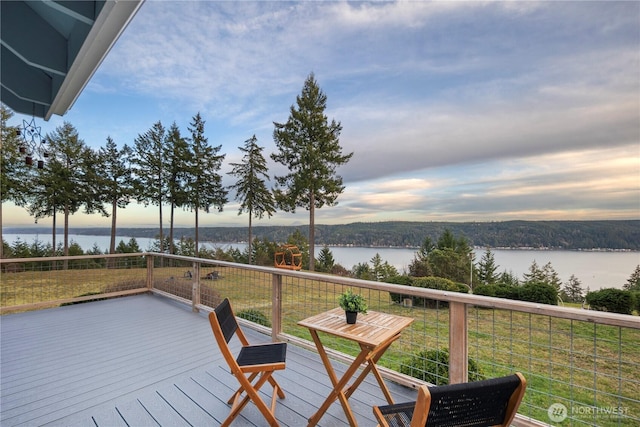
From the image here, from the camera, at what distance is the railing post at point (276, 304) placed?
12.2 ft

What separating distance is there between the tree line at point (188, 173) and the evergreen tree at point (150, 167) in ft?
0.17

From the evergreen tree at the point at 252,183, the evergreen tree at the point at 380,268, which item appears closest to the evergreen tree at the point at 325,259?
the evergreen tree at the point at 380,268

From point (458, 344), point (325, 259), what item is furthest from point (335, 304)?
point (325, 259)

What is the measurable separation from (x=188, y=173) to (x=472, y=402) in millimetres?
19903

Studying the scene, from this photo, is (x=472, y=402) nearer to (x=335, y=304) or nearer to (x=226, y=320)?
(x=226, y=320)

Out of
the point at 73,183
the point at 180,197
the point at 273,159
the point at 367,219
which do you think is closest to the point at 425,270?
the point at 367,219

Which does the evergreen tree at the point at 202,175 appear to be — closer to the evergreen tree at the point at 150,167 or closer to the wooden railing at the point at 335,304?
the evergreen tree at the point at 150,167

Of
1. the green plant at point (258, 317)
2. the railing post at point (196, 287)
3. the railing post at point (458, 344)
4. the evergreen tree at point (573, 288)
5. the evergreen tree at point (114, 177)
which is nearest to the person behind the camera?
the railing post at point (458, 344)

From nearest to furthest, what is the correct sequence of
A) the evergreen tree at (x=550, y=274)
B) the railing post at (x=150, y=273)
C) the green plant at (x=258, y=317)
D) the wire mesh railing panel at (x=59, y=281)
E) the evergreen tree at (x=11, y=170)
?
the green plant at (x=258, y=317) < the wire mesh railing panel at (x=59, y=281) < the railing post at (x=150, y=273) < the evergreen tree at (x=11, y=170) < the evergreen tree at (x=550, y=274)

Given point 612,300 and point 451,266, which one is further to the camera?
point 451,266

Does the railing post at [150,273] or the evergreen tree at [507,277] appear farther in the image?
the evergreen tree at [507,277]

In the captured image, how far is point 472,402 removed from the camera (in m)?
1.22

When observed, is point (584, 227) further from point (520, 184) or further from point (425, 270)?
point (425, 270)

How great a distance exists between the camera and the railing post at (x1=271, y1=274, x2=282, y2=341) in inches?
146
